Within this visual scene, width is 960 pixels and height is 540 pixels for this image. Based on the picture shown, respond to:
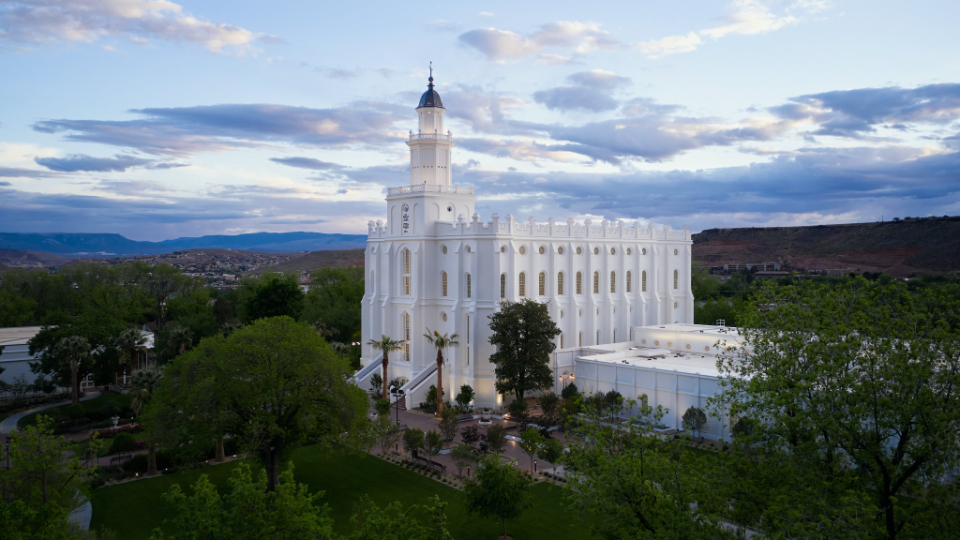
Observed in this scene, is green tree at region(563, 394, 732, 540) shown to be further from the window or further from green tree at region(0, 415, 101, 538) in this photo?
the window

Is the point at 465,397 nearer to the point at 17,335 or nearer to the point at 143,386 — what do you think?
the point at 143,386

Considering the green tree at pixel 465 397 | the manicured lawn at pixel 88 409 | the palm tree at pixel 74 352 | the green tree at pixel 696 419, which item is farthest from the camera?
the green tree at pixel 465 397

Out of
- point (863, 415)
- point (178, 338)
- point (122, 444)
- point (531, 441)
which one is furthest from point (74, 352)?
point (863, 415)

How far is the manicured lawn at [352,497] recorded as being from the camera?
2373 cm

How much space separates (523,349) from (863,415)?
26.4 meters

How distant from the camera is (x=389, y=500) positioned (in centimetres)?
2673

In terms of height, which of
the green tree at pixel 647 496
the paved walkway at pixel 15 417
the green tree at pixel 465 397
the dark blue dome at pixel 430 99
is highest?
the dark blue dome at pixel 430 99

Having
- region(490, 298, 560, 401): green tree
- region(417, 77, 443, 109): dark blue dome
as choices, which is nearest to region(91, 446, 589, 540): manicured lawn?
region(490, 298, 560, 401): green tree

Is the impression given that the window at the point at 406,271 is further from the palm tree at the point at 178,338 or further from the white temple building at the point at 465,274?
the palm tree at the point at 178,338

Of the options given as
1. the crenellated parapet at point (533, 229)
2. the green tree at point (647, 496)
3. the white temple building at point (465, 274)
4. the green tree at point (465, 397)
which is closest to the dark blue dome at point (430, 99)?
the white temple building at point (465, 274)

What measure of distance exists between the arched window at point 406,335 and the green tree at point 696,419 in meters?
21.2

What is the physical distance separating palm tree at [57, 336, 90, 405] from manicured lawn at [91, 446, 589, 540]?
17647 millimetres

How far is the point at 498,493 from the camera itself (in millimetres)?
22359

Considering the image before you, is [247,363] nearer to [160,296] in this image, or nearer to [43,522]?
[43,522]
